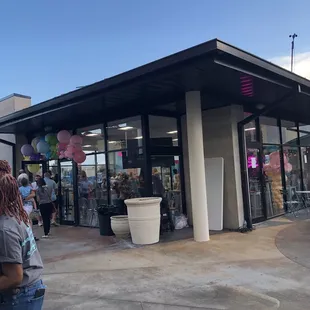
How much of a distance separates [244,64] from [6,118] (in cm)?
685

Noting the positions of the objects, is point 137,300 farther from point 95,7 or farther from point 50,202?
point 95,7

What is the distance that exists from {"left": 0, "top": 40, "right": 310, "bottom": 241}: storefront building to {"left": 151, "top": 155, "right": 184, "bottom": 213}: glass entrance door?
0.03 metres

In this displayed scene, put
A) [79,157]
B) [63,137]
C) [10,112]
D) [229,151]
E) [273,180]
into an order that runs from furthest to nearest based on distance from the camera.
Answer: [10,112] < [273,180] < [63,137] < [79,157] < [229,151]

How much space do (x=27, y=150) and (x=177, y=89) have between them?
611 cm

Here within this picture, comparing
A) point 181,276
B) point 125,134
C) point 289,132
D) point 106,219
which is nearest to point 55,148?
point 125,134

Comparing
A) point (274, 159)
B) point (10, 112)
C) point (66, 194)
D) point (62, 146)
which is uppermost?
point (10, 112)

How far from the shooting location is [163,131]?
879cm

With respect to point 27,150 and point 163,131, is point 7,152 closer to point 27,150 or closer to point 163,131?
point 27,150

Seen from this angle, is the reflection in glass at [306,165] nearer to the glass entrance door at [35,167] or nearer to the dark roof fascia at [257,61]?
the dark roof fascia at [257,61]

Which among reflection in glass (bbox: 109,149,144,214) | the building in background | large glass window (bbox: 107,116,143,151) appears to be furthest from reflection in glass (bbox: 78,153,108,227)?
the building in background

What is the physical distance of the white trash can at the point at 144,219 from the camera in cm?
688

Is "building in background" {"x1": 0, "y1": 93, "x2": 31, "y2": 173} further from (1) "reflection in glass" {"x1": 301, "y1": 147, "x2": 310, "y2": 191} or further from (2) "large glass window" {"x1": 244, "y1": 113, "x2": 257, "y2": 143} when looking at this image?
(1) "reflection in glass" {"x1": 301, "y1": 147, "x2": 310, "y2": 191}

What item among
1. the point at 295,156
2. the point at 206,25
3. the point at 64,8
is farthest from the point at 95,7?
the point at 295,156

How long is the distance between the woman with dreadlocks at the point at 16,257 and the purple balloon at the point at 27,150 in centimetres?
950
